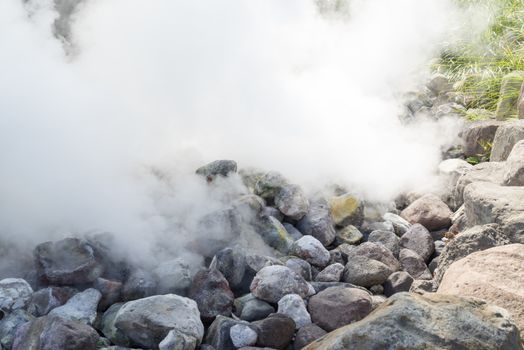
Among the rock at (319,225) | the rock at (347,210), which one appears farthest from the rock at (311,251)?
the rock at (347,210)

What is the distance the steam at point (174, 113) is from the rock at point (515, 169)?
106 centimetres

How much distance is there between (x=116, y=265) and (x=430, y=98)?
4.23 meters

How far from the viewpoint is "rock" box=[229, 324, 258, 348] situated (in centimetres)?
230

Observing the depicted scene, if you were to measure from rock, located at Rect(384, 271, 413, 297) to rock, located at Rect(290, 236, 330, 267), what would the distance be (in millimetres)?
383

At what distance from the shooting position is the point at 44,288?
2623mm

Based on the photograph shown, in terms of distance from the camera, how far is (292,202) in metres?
3.49

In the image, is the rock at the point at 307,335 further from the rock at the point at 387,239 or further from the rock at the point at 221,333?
the rock at the point at 387,239

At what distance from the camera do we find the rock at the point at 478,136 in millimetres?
4457

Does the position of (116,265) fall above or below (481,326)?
below

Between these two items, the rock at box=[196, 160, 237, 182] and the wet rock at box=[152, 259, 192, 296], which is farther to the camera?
the rock at box=[196, 160, 237, 182]

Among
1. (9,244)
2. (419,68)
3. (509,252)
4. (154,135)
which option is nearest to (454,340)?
(509,252)

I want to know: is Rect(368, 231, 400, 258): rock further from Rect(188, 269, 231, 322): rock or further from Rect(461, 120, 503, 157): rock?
Rect(461, 120, 503, 157): rock

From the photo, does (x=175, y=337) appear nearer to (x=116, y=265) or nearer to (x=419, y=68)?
(x=116, y=265)

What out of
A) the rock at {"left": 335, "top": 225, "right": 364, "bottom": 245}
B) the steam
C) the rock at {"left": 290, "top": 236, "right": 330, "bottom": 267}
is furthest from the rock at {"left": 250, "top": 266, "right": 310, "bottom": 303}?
the rock at {"left": 335, "top": 225, "right": 364, "bottom": 245}
